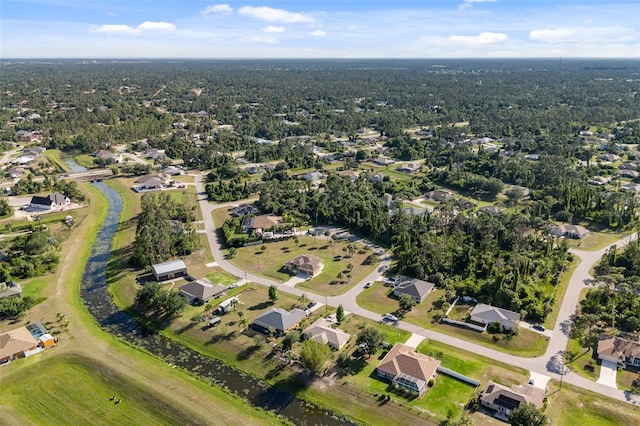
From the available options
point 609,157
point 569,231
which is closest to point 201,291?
point 569,231

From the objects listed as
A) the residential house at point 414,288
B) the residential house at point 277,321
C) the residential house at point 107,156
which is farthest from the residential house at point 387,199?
the residential house at point 107,156

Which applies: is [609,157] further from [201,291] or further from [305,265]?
[201,291]

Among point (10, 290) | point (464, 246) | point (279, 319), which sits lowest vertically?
point (279, 319)

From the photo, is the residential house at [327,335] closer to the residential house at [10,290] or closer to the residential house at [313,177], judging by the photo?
the residential house at [10,290]

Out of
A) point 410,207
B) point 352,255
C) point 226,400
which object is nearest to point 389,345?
point 226,400

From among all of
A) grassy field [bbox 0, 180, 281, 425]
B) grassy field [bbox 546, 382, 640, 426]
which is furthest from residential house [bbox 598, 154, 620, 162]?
grassy field [bbox 0, 180, 281, 425]

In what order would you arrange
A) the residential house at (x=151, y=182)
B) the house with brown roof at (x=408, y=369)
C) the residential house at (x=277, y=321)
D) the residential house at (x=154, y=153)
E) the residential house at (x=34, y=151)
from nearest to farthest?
1. the house with brown roof at (x=408, y=369)
2. the residential house at (x=277, y=321)
3. the residential house at (x=151, y=182)
4. the residential house at (x=34, y=151)
5. the residential house at (x=154, y=153)

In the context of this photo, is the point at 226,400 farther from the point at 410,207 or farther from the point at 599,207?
the point at 599,207
